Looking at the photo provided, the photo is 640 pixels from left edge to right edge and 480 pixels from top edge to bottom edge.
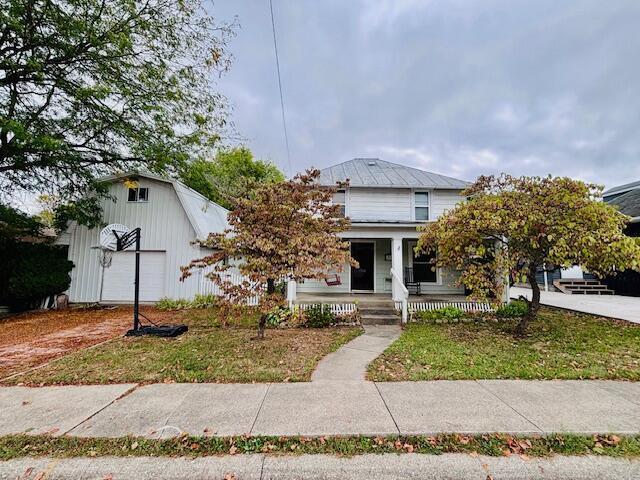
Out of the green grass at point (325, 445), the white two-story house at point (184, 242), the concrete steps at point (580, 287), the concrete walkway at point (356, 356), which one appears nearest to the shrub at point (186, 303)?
the white two-story house at point (184, 242)

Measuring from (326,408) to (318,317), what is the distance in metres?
4.62

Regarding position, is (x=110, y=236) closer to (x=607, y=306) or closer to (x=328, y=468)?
(x=328, y=468)

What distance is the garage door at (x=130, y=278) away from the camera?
37.4 ft

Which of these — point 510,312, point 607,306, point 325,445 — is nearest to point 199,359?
point 325,445

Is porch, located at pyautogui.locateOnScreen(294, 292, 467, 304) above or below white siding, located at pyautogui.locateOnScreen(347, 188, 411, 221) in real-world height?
below

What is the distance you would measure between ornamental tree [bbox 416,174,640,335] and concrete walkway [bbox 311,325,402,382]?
95.0 inches

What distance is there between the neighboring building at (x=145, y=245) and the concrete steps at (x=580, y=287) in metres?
18.9

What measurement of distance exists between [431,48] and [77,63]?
1292 cm

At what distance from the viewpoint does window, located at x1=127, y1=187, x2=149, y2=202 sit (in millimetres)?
11617

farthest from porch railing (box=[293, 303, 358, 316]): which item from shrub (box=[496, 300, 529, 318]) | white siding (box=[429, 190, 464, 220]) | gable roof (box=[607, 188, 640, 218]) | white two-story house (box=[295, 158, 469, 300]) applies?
gable roof (box=[607, 188, 640, 218])

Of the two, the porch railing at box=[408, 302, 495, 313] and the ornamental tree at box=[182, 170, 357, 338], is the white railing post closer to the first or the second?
the porch railing at box=[408, 302, 495, 313]

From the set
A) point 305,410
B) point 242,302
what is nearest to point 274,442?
point 305,410

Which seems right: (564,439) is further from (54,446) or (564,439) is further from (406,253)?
(406,253)

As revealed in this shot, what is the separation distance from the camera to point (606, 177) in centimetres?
2645
